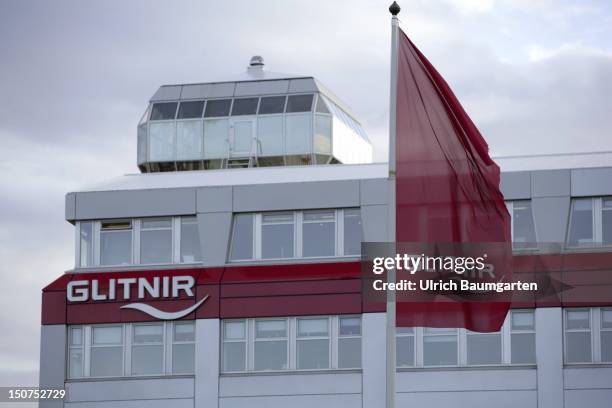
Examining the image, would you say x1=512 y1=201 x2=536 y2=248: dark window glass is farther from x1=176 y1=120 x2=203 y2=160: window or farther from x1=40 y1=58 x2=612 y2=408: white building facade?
x1=176 y1=120 x2=203 y2=160: window

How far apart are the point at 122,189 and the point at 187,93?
8.67m

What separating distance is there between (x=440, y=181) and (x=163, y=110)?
133ft

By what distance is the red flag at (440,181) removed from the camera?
2780 cm

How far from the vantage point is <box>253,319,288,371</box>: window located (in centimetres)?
5756

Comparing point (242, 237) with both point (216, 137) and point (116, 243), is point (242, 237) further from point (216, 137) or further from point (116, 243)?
point (216, 137)

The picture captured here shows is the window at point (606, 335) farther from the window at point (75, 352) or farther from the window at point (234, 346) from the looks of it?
the window at point (75, 352)

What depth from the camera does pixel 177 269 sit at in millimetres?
59500

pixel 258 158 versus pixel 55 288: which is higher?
pixel 258 158

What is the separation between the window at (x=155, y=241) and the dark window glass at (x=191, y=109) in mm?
8306

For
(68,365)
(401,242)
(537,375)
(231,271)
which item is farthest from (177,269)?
(401,242)

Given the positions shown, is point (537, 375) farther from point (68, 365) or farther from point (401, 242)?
point (401, 242)

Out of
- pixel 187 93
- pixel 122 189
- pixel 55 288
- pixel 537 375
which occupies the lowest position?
pixel 537 375

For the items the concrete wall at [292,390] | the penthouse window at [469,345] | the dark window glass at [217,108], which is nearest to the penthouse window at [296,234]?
the penthouse window at [469,345]

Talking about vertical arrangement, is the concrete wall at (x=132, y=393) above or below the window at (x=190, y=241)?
below
